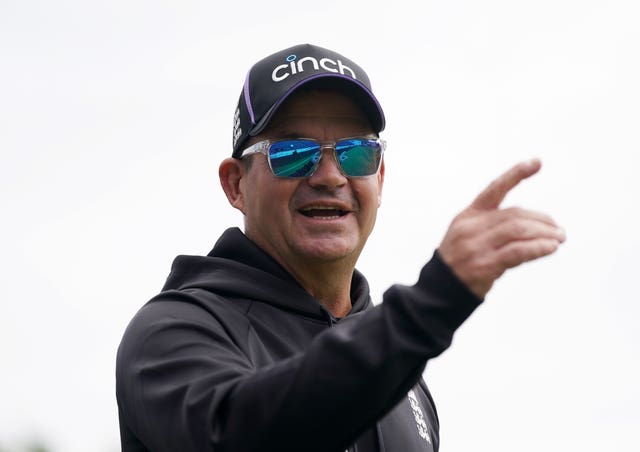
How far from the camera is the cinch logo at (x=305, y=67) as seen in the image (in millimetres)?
5270

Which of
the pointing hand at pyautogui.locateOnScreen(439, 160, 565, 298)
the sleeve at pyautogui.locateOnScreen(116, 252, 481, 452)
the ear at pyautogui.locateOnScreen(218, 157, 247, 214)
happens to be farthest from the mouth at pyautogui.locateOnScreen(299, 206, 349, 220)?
the pointing hand at pyautogui.locateOnScreen(439, 160, 565, 298)

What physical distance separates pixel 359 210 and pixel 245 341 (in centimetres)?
88

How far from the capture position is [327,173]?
5160 millimetres

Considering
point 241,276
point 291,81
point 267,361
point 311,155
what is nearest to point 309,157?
point 311,155

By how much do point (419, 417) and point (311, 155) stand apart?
4.25 feet

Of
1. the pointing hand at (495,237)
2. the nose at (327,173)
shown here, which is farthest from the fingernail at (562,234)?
the nose at (327,173)

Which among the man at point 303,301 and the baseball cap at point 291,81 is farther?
the baseball cap at point 291,81

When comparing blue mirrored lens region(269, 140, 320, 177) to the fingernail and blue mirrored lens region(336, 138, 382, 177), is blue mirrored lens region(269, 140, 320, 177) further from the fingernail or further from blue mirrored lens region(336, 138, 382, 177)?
the fingernail

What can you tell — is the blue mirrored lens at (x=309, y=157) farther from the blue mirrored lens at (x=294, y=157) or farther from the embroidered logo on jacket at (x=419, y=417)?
the embroidered logo on jacket at (x=419, y=417)

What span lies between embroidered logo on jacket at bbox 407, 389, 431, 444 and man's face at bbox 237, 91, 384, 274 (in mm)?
743

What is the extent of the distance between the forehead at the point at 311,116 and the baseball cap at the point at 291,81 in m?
0.06

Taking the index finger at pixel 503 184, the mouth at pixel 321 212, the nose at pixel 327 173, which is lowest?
the index finger at pixel 503 184

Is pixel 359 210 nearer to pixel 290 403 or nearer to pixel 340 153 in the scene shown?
pixel 340 153

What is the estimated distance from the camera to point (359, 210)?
529 centimetres
